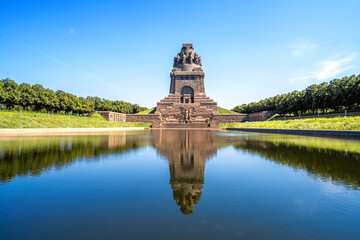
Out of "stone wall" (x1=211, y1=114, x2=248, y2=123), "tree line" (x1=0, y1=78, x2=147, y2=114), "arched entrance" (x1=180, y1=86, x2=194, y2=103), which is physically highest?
"arched entrance" (x1=180, y1=86, x2=194, y2=103)

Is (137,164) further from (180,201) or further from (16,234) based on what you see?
(16,234)

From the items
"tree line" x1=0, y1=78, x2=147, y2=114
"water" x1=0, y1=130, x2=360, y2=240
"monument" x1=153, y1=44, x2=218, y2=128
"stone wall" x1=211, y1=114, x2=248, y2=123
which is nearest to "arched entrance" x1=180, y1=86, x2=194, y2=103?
"monument" x1=153, y1=44, x2=218, y2=128

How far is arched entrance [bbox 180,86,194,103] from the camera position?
64.6m

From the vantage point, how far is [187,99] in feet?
212

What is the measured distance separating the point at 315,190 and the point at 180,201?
290cm

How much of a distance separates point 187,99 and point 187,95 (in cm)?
142

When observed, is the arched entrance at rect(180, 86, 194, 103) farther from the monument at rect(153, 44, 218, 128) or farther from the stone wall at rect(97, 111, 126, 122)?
the stone wall at rect(97, 111, 126, 122)

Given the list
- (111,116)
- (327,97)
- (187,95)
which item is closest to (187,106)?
(187,95)

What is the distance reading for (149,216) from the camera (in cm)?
324

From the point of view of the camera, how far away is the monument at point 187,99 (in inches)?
2029

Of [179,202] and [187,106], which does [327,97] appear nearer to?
[187,106]

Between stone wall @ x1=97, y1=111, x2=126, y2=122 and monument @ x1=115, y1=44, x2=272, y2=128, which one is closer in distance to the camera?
monument @ x1=115, y1=44, x2=272, y2=128

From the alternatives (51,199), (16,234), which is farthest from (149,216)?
(51,199)

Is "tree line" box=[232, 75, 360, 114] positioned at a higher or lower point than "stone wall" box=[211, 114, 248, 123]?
higher
